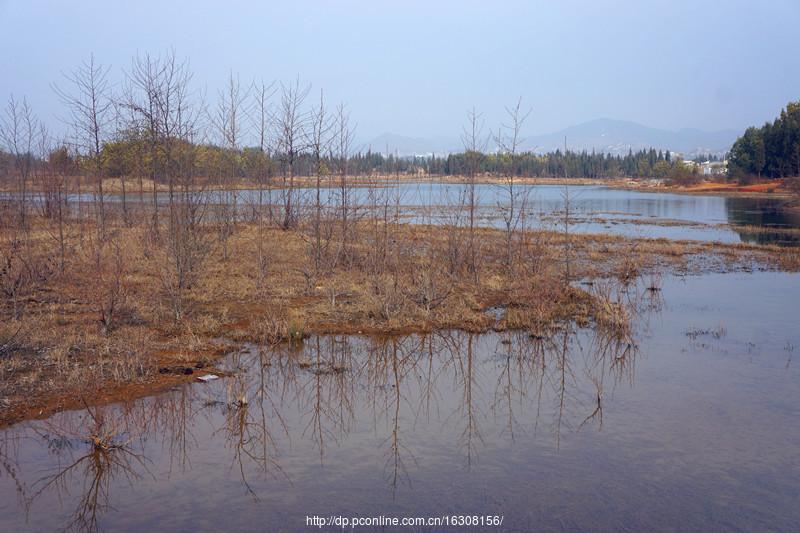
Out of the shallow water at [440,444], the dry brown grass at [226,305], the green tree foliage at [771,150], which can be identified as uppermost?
the green tree foliage at [771,150]

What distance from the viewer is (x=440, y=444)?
6.81 m

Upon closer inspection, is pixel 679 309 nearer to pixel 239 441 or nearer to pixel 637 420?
pixel 637 420

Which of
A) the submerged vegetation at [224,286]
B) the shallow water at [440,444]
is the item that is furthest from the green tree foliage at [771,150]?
the shallow water at [440,444]

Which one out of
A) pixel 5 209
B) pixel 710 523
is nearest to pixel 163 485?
pixel 710 523

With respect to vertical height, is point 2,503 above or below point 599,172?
below

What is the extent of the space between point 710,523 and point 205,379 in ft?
19.8

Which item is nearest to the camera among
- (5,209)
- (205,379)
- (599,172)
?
(205,379)

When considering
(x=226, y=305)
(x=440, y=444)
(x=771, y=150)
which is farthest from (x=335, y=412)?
(x=771, y=150)

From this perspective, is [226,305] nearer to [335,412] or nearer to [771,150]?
[335,412]

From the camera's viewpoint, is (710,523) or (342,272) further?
(342,272)

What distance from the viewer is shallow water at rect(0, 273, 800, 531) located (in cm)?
548

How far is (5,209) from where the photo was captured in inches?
733

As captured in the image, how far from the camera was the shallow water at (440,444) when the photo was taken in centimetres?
548

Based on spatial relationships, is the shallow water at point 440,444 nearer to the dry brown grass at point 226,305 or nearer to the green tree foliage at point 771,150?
the dry brown grass at point 226,305
